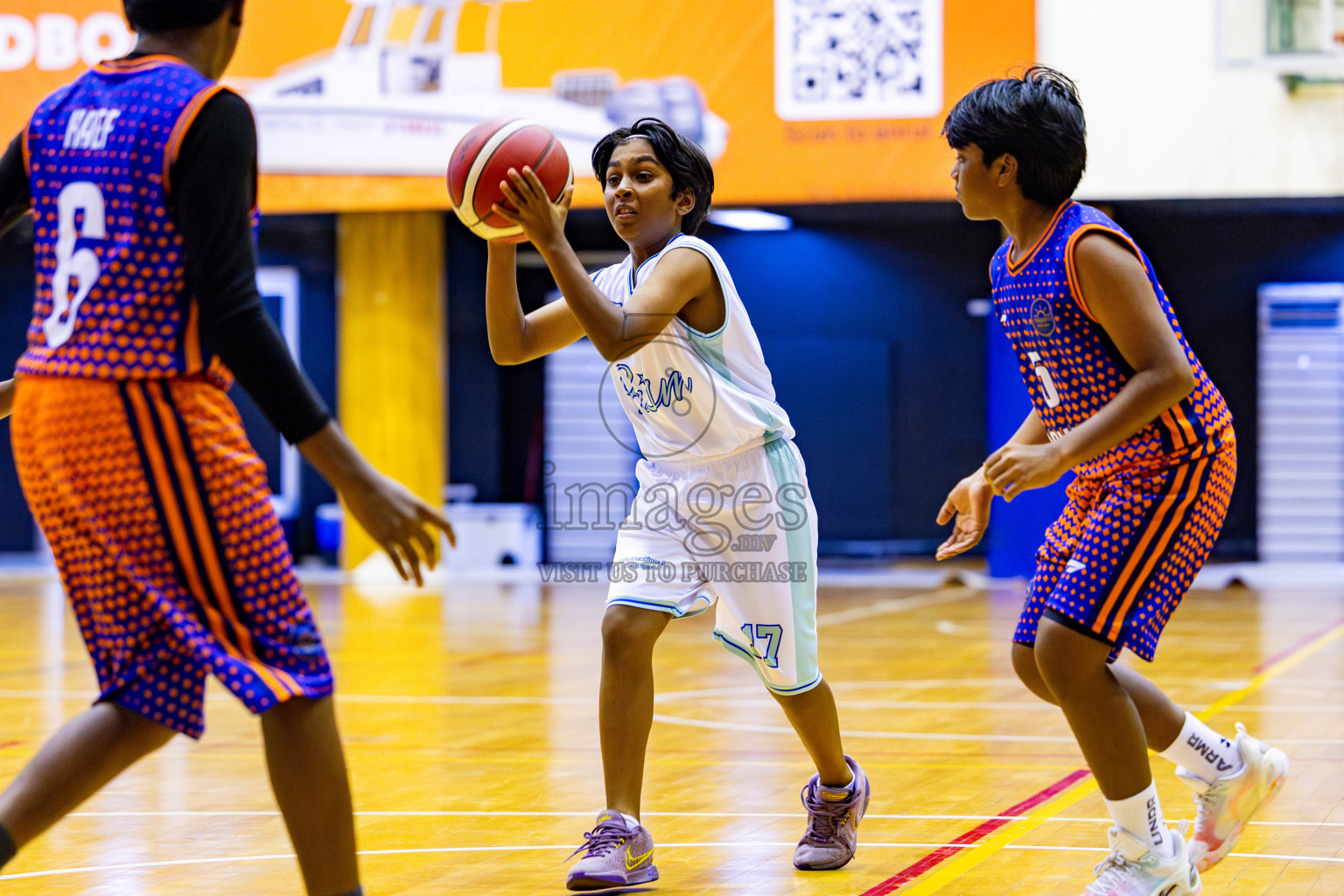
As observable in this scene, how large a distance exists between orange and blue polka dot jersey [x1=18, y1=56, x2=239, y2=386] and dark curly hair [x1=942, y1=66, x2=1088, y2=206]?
1.51 metres

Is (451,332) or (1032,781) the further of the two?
(451,332)

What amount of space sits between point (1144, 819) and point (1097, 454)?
0.73 meters

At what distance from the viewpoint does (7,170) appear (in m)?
2.26

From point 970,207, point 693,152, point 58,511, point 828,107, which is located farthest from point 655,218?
point 828,107

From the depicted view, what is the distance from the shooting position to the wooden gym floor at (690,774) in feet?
11.2

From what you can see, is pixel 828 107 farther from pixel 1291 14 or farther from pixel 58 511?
pixel 58 511

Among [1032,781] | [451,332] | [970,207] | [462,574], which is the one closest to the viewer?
[970,207]

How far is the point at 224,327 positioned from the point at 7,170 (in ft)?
1.66

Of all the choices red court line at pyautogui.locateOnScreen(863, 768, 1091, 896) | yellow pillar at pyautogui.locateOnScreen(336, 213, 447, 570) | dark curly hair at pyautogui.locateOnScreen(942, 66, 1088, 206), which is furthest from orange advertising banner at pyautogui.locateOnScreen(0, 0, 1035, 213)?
dark curly hair at pyautogui.locateOnScreen(942, 66, 1088, 206)

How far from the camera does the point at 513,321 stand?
3.40 metres

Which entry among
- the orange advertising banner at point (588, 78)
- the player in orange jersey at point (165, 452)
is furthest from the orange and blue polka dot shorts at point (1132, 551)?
the orange advertising banner at point (588, 78)

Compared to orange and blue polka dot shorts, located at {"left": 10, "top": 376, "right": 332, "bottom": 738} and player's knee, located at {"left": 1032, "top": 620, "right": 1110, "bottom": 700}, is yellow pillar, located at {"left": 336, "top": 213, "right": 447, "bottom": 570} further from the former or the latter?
orange and blue polka dot shorts, located at {"left": 10, "top": 376, "right": 332, "bottom": 738}

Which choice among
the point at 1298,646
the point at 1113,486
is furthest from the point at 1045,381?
the point at 1298,646

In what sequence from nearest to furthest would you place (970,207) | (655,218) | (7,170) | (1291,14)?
(7,170), (970,207), (655,218), (1291,14)
